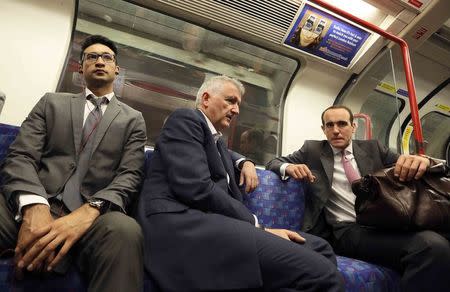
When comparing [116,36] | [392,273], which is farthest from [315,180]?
[116,36]

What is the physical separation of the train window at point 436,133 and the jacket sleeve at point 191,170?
439cm

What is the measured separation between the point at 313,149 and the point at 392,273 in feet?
3.35

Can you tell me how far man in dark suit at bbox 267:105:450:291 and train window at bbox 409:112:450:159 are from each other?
3.08m

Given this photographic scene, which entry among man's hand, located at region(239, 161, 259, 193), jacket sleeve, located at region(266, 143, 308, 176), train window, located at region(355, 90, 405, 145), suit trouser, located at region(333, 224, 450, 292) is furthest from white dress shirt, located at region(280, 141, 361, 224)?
train window, located at region(355, 90, 405, 145)

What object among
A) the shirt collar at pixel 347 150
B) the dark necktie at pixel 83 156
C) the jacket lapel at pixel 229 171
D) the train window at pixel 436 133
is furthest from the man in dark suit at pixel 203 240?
the train window at pixel 436 133

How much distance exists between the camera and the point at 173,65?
299 cm

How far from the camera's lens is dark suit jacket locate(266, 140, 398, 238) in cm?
205

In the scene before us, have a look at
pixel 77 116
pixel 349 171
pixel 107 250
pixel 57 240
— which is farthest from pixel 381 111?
pixel 57 240

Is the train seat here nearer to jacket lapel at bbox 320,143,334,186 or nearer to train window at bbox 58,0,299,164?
jacket lapel at bbox 320,143,334,186

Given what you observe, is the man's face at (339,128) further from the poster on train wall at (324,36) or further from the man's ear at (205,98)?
the man's ear at (205,98)

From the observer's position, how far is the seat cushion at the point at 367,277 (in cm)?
146

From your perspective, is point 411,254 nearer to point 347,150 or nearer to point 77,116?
point 347,150

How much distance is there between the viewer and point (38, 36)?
2271 mm

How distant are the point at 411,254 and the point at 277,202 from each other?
880 millimetres
